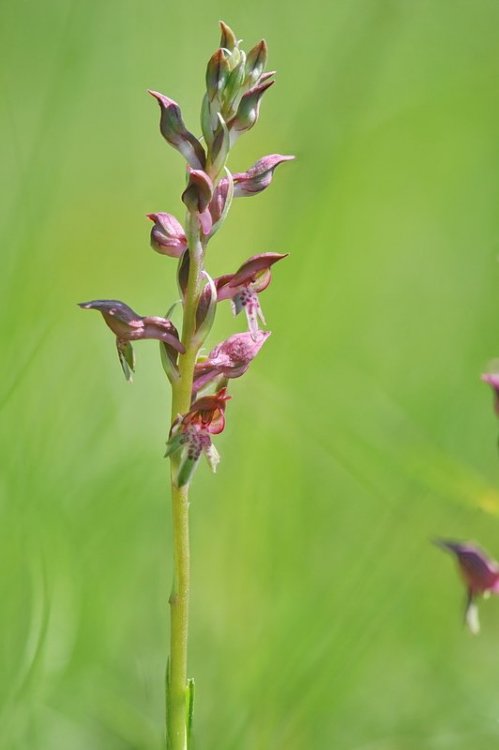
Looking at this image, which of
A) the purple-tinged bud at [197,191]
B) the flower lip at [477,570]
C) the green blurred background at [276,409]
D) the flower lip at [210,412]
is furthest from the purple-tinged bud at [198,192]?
the green blurred background at [276,409]

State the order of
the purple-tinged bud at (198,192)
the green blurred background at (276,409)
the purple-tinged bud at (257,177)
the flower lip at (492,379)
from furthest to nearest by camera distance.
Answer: the green blurred background at (276,409)
the flower lip at (492,379)
the purple-tinged bud at (257,177)
the purple-tinged bud at (198,192)

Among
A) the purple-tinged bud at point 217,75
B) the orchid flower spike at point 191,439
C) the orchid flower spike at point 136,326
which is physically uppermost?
the purple-tinged bud at point 217,75

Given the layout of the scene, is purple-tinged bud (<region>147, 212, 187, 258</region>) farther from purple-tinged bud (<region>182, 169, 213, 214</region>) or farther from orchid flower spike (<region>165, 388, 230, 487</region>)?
orchid flower spike (<region>165, 388, 230, 487</region>)

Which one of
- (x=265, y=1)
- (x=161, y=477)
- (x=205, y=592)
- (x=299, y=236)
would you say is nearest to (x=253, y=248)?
(x=299, y=236)

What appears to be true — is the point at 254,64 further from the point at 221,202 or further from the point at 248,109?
the point at 221,202

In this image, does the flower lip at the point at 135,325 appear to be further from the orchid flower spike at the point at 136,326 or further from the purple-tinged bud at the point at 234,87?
the purple-tinged bud at the point at 234,87

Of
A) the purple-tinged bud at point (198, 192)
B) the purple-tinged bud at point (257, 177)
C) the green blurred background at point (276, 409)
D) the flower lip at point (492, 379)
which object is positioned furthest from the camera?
the green blurred background at point (276, 409)

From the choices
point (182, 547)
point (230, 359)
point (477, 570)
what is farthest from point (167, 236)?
point (477, 570)
